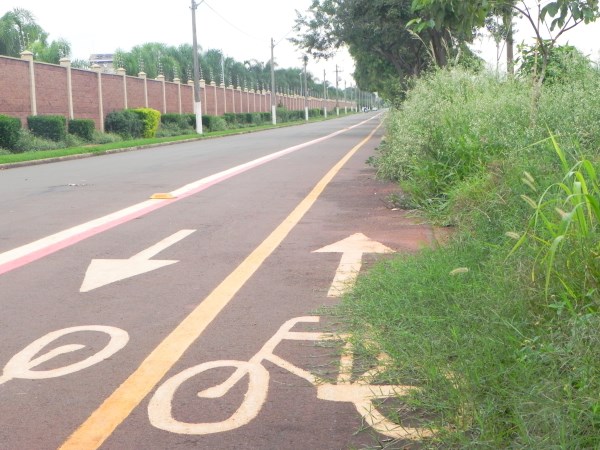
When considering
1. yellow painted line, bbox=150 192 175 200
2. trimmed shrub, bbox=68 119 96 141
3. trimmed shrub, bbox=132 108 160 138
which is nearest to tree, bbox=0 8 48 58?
trimmed shrub, bbox=132 108 160 138

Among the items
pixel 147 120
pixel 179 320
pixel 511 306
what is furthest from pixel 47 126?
pixel 511 306

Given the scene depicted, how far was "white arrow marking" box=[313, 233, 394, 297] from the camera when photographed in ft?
20.5

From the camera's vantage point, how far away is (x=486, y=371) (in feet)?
12.4

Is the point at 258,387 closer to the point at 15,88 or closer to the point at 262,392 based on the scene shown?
the point at 262,392

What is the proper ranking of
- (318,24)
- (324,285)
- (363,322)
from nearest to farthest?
(363,322) → (324,285) → (318,24)

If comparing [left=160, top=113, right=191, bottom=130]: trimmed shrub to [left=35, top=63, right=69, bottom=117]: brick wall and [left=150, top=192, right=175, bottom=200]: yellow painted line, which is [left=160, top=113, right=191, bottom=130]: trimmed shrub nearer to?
[left=35, top=63, right=69, bottom=117]: brick wall

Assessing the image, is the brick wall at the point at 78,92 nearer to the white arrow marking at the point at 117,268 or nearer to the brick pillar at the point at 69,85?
the brick pillar at the point at 69,85

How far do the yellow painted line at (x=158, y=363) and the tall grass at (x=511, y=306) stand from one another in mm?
942

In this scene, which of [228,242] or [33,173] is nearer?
[228,242]

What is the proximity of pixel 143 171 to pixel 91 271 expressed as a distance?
11.2 metres

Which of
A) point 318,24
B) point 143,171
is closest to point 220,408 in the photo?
point 143,171

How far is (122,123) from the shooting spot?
136 ft

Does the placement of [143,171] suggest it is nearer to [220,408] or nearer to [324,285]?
[324,285]

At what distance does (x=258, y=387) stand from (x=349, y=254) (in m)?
3.51
